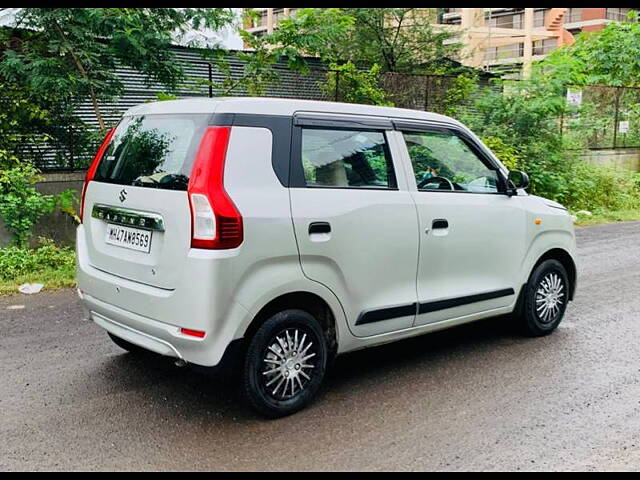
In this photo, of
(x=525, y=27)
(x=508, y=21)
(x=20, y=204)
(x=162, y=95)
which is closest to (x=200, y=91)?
(x=162, y=95)

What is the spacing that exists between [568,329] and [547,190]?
329 inches

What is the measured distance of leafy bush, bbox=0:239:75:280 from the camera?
Answer: 767 cm

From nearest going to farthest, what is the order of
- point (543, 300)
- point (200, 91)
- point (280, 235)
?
point (280, 235) → point (543, 300) → point (200, 91)

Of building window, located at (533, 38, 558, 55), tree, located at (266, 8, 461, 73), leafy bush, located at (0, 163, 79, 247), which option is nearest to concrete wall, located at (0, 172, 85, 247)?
leafy bush, located at (0, 163, 79, 247)

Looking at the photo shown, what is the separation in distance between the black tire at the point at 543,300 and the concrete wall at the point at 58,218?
6.30 metres

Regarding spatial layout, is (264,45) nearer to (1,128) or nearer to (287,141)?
(1,128)

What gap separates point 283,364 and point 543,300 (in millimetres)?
2760

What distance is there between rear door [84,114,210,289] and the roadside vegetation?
11.1 feet

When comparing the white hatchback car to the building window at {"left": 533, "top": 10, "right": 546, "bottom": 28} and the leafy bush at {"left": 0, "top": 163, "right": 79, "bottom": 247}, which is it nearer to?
the leafy bush at {"left": 0, "top": 163, "right": 79, "bottom": 247}

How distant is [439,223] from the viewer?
484cm

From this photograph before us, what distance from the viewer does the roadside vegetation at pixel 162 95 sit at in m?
8.38

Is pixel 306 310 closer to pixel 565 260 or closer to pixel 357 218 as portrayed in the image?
pixel 357 218

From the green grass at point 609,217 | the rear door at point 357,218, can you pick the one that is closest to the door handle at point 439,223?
the rear door at point 357,218
